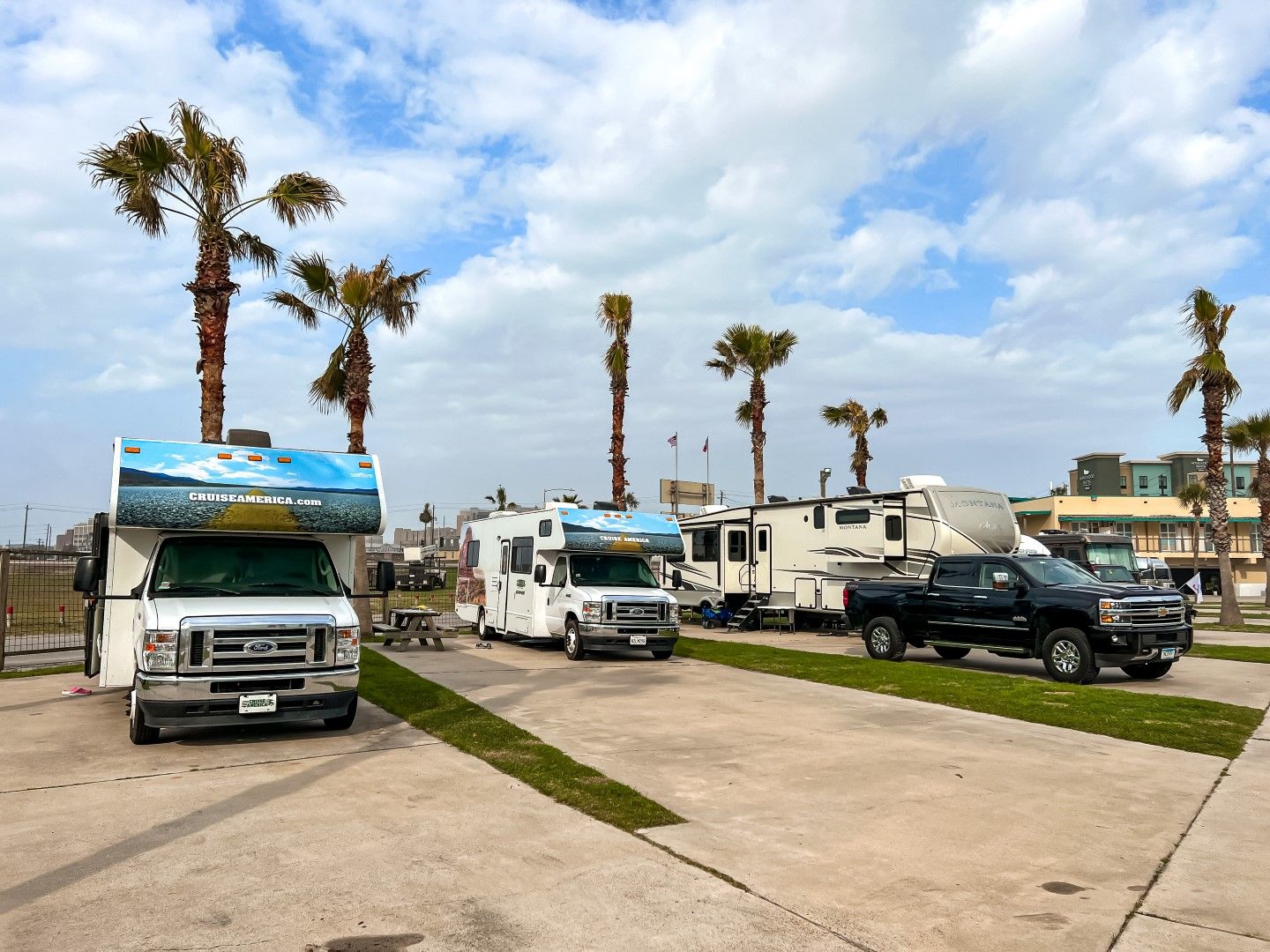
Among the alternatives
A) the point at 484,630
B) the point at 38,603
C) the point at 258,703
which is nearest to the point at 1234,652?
the point at 484,630

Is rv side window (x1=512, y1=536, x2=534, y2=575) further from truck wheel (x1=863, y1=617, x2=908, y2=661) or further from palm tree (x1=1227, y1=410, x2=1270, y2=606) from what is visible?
palm tree (x1=1227, y1=410, x2=1270, y2=606)

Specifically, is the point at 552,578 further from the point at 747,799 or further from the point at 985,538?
the point at 747,799

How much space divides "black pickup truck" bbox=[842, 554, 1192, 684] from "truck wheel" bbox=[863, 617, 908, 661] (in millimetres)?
16

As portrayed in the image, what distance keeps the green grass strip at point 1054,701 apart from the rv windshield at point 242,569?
7.78m

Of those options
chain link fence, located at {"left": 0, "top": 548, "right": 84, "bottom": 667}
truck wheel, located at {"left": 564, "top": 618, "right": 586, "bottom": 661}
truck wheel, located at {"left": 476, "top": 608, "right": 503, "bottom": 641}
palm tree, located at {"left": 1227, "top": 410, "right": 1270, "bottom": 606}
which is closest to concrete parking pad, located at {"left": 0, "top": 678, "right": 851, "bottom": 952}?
chain link fence, located at {"left": 0, "top": 548, "right": 84, "bottom": 667}

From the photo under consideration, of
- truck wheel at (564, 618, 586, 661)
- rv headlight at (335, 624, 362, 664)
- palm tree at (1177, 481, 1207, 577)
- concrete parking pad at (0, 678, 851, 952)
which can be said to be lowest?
concrete parking pad at (0, 678, 851, 952)

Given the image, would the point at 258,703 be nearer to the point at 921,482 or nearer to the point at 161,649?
the point at 161,649

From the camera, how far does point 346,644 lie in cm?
949

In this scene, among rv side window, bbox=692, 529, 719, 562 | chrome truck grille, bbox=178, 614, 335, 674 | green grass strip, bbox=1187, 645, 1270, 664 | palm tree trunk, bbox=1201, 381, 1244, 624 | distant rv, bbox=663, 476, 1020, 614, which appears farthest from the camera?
palm tree trunk, bbox=1201, 381, 1244, 624


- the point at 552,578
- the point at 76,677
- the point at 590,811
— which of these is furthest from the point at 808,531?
the point at 590,811

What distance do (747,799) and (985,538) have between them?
14.4m

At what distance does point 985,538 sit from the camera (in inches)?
798

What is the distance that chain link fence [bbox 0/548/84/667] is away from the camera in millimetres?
15195

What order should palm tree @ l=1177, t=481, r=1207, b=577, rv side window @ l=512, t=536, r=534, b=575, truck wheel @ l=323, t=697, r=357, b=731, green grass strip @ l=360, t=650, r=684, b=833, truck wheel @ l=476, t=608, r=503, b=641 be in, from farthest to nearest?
palm tree @ l=1177, t=481, r=1207, b=577
truck wheel @ l=476, t=608, r=503, b=641
rv side window @ l=512, t=536, r=534, b=575
truck wheel @ l=323, t=697, r=357, b=731
green grass strip @ l=360, t=650, r=684, b=833
